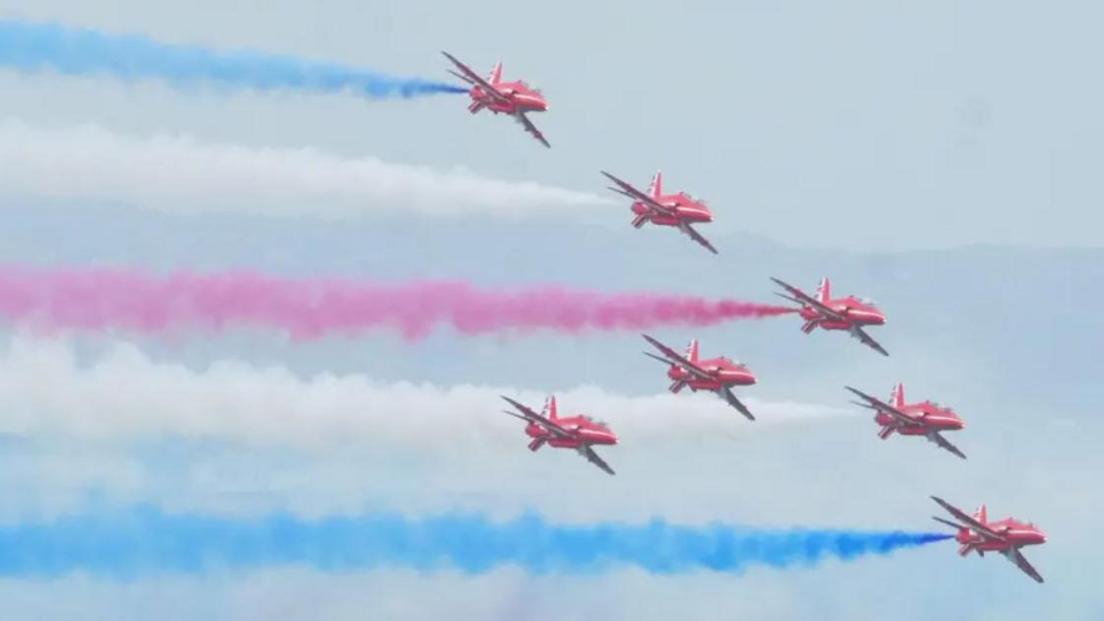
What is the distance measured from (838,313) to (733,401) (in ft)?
19.0

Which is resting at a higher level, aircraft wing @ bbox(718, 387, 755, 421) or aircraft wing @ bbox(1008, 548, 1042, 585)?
aircraft wing @ bbox(718, 387, 755, 421)

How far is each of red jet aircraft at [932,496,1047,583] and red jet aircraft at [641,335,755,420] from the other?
33.7ft

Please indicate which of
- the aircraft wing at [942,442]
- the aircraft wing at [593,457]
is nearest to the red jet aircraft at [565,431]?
the aircraft wing at [593,457]

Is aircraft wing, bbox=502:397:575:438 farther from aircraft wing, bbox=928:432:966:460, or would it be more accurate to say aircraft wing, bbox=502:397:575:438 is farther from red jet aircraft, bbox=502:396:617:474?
aircraft wing, bbox=928:432:966:460

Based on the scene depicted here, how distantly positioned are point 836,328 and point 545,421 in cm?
1459

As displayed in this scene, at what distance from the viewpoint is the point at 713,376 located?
485 ft

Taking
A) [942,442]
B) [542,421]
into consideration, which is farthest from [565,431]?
[942,442]

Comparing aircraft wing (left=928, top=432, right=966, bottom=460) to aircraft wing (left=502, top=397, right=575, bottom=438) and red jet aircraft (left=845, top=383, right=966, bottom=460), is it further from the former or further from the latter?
aircraft wing (left=502, top=397, right=575, bottom=438)

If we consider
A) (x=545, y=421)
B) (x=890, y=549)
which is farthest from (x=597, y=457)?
(x=890, y=549)

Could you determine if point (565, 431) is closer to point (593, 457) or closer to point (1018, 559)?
point (593, 457)

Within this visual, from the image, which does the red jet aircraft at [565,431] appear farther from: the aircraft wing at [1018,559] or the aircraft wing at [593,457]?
the aircraft wing at [1018,559]

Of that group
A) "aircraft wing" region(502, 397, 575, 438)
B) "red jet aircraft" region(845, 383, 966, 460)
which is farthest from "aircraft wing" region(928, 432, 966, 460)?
"aircraft wing" region(502, 397, 575, 438)

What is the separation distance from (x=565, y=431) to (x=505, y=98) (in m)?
13.8

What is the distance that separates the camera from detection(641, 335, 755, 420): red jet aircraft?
484 feet
